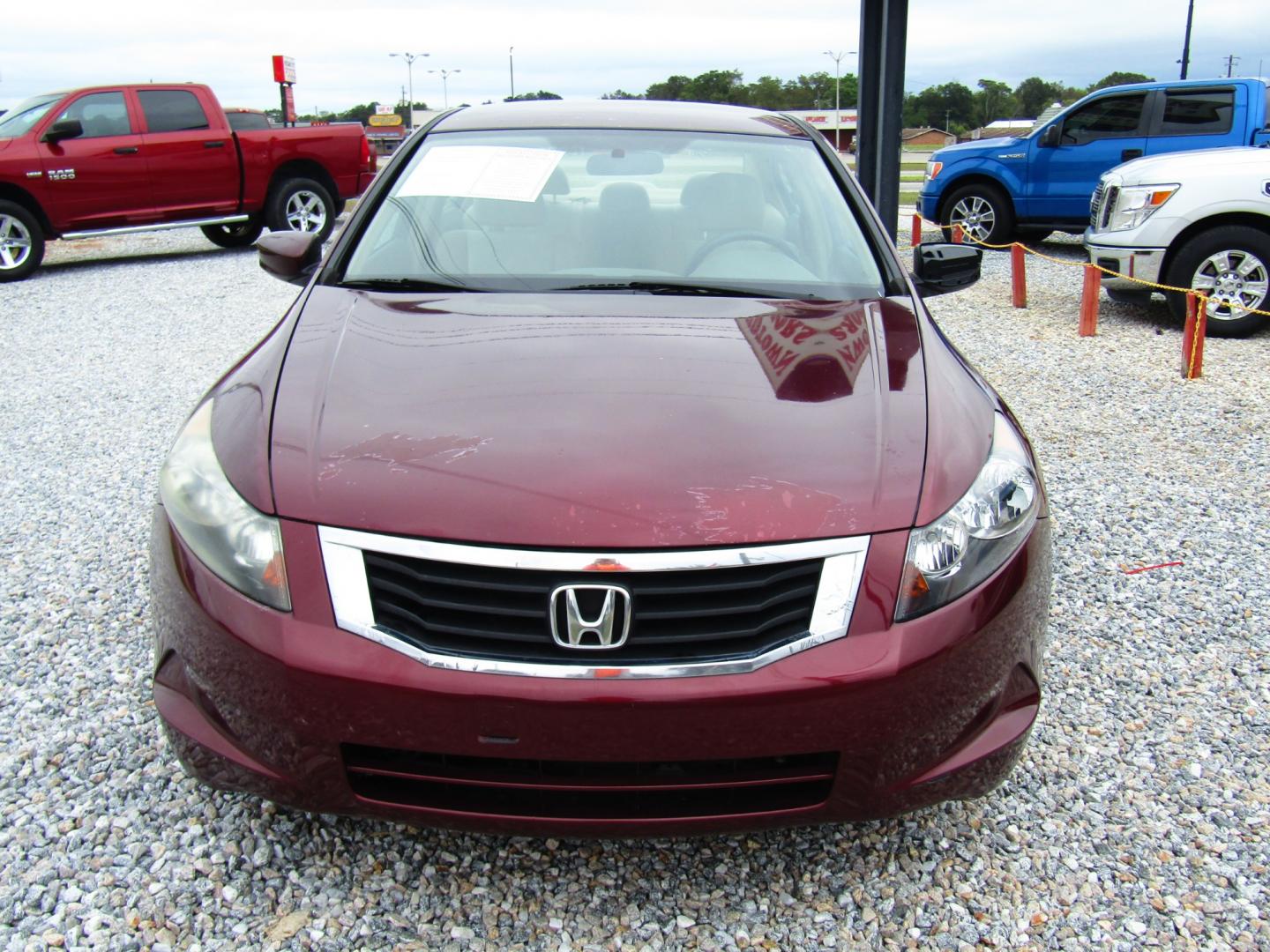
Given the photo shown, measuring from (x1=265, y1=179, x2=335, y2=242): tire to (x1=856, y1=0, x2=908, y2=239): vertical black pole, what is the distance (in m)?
6.24

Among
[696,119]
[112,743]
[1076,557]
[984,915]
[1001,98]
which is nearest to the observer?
[984,915]

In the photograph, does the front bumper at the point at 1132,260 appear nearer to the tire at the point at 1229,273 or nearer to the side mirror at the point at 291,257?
the tire at the point at 1229,273

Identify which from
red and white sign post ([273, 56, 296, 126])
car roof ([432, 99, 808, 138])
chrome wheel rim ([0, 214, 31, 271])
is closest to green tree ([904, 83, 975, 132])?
red and white sign post ([273, 56, 296, 126])

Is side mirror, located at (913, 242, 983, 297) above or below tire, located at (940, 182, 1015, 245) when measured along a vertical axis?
above

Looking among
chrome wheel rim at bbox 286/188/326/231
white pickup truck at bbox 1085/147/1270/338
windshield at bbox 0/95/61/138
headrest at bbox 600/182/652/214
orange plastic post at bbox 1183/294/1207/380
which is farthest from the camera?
chrome wheel rim at bbox 286/188/326/231

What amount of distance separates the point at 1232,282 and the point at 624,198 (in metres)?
6.48

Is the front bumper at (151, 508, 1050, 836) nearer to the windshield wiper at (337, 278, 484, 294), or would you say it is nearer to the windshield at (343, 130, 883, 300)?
the windshield wiper at (337, 278, 484, 294)

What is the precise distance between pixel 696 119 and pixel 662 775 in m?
2.35

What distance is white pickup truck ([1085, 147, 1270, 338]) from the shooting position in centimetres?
766

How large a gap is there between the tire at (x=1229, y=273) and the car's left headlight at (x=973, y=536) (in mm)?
6646

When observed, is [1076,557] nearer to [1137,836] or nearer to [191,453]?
[1137,836]

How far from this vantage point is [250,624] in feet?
6.05

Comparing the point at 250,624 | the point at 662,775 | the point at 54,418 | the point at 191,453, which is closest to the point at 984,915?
the point at 662,775

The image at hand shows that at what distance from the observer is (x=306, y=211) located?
42.6 ft
